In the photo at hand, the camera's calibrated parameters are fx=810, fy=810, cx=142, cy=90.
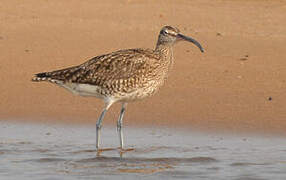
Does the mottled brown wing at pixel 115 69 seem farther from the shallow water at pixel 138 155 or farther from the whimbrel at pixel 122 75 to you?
the shallow water at pixel 138 155

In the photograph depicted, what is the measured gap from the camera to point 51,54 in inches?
635

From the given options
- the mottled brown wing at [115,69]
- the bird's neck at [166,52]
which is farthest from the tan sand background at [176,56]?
the mottled brown wing at [115,69]

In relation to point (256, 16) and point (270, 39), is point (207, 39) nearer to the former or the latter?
point (270, 39)

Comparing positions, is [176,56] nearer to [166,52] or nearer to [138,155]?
[166,52]

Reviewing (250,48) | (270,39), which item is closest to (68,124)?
(250,48)

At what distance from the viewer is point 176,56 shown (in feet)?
51.9

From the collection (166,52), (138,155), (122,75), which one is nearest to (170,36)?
(166,52)

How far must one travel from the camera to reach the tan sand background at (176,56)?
12.3 meters

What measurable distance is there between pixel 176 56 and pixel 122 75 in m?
4.97

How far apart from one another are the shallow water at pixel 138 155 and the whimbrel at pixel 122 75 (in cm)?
41

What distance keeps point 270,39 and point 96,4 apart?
6.29 m

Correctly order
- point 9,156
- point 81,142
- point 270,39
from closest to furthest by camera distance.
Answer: point 9,156 → point 81,142 → point 270,39

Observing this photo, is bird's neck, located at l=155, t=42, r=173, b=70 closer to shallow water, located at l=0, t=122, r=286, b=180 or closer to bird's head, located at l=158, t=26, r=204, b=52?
bird's head, located at l=158, t=26, r=204, b=52

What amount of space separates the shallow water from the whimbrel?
413mm
